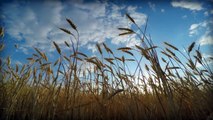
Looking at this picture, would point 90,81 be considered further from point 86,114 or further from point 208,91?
point 208,91

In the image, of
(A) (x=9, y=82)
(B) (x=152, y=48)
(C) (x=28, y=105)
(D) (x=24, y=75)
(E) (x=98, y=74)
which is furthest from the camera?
(E) (x=98, y=74)

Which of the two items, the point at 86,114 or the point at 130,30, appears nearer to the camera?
the point at 130,30

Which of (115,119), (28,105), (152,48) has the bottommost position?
(115,119)

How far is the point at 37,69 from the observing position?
2.63 meters

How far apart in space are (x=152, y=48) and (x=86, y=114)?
3.49 feet

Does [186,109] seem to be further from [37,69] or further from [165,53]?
[37,69]

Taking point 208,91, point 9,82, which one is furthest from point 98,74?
point 208,91

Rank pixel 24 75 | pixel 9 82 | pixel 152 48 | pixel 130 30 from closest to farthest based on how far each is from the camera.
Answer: pixel 152 48, pixel 130 30, pixel 24 75, pixel 9 82

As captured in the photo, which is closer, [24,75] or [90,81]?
[24,75]

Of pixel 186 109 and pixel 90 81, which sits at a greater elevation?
pixel 90 81

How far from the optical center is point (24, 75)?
7.74 ft

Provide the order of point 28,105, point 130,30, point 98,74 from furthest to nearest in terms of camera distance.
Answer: point 98,74, point 28,105, point 130,30

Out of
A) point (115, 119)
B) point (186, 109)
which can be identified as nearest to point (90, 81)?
point (115, 119)

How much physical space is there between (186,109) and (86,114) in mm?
1085
